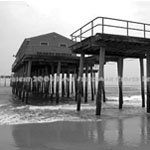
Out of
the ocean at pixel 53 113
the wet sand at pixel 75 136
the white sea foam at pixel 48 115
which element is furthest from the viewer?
the ocean at pixel 53 113

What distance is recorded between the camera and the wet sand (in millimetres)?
6812

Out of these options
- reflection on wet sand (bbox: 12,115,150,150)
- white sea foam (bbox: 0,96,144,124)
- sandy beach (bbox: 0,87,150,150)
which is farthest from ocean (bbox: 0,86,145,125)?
reflection on wet sand (bbox: 12,115,150,150)

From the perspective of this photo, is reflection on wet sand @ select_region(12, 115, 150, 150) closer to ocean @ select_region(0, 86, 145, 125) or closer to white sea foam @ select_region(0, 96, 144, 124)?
white sea foam @ select_region(0, 96, 144, 124)

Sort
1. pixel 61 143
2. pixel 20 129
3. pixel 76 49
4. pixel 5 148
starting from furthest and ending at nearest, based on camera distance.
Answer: pixel 76 49
pixel 20 129
pixel 61 143
pixel 5 148

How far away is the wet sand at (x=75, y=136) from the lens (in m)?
6.81

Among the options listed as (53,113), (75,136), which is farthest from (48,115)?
(75,136)

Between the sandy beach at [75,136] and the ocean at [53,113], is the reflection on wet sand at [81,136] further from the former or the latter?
the ocean at [53,113]

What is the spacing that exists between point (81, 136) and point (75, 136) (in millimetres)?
215

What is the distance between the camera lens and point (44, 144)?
7051 millimetres

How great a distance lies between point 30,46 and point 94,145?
19568 millimetres

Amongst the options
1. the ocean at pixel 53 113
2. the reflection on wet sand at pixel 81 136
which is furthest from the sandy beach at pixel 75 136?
the ocean at pixel 53 113

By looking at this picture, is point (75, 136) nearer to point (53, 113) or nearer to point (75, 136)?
point (75, 136)

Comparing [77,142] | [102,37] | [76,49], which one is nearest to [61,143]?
[77,142]

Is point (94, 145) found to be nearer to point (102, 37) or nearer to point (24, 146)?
point (24, 146)
